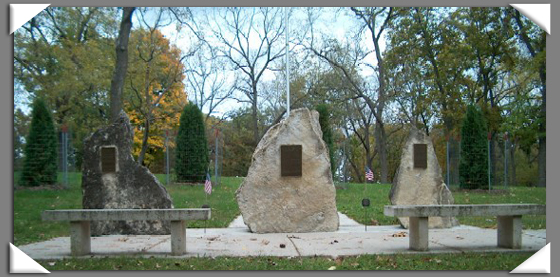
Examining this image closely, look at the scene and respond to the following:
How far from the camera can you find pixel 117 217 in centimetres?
705

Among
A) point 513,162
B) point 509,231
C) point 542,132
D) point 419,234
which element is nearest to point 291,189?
point 419,234

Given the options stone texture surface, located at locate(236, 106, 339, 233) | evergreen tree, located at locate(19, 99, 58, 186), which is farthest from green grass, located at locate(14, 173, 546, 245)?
stone texture surface, located at locate(236, 106, 339, 233)

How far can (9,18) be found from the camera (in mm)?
6766

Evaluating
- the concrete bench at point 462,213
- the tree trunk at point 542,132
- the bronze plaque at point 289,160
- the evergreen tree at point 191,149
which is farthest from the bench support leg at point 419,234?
the evergreen tree at point 191,149

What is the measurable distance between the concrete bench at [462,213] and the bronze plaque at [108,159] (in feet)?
16.0

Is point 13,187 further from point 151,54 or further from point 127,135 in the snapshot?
point 151,54

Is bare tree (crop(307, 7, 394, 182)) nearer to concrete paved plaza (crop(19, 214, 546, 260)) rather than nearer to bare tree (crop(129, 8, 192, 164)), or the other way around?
bare tree (crop(129, 8, 192, 164))

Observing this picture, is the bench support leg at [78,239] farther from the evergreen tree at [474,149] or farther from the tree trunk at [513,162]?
the tree trunk at [513,162]

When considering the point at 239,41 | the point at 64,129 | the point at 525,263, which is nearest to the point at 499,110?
the point at 239,41

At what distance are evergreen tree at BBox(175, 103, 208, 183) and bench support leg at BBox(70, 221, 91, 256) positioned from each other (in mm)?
11363

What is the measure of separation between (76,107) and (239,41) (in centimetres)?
1603

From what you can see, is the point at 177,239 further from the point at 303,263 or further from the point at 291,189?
the point at 291,189

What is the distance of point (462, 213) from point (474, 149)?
30.4 feet

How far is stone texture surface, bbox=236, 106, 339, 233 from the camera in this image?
927 cm
